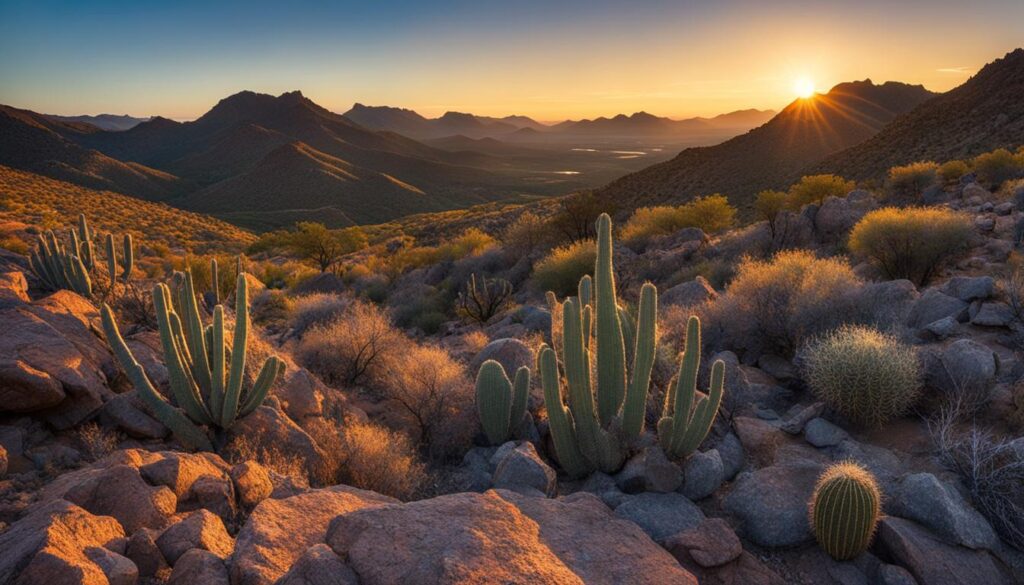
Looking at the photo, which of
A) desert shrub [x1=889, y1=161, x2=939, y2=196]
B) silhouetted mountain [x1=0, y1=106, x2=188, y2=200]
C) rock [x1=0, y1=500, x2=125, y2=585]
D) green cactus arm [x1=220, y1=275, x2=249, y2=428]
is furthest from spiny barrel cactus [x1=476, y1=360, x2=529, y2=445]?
silhouetted mountain [x1=0, y1=106, x2=188, y2=200]

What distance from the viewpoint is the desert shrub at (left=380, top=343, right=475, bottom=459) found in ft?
20.6

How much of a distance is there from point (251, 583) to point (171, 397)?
381 centimetres

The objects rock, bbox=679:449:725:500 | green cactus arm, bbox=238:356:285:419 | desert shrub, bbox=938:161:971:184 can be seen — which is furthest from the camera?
desert shrub, bbox=938:161:971:184

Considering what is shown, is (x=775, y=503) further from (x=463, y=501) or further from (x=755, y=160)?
(x=755, y=160)

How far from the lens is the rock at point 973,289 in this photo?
763 cm

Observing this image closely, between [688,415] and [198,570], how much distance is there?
3.78 metres

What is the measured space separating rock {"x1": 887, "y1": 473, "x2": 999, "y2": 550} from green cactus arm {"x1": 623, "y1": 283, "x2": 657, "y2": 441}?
2006mm

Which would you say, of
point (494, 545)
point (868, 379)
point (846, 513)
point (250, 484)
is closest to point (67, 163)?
point (250, 484)

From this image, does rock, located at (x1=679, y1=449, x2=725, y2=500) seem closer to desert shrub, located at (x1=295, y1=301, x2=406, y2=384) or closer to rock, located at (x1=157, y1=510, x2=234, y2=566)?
rock, located at (x1=157, y1=510, x2=234, y2=566)

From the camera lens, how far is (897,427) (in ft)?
18.9

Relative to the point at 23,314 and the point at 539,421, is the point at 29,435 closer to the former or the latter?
the point at 23,314

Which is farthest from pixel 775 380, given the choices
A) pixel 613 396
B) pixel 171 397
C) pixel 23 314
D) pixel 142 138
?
pixel 142 138

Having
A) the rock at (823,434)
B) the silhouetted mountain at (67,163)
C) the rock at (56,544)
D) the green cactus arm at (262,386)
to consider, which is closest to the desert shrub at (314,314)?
the green cactus arm at (262,386)

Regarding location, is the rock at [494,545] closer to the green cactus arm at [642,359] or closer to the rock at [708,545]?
the rock at [708,545]
